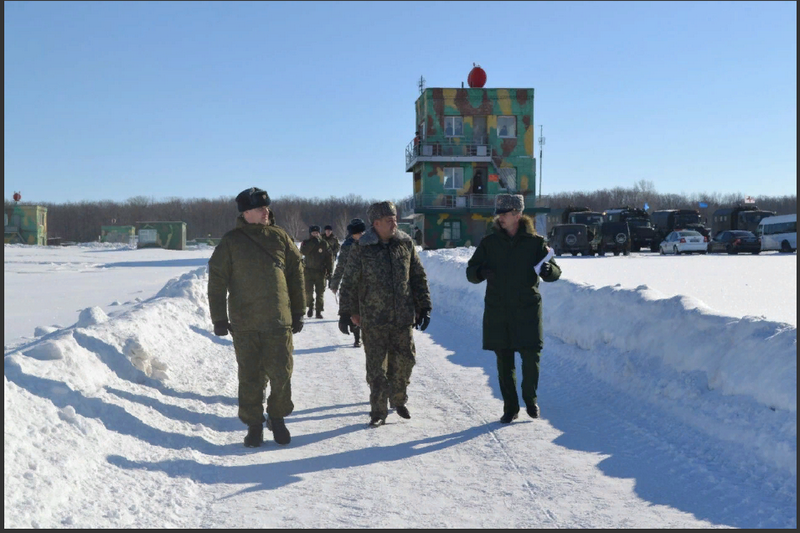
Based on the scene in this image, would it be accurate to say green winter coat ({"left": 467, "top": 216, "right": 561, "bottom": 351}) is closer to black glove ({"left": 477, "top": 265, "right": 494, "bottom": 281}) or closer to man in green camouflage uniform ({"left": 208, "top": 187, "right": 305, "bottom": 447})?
black glove ({"left": 477, "top": 265, "right": 494, "bottom": 281})

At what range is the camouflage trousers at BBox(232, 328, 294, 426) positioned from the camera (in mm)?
5875

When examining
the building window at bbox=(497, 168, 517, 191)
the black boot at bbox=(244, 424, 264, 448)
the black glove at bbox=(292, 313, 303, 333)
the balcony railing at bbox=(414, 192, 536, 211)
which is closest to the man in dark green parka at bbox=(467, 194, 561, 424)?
the black glove at bbox=(292, 313, 303, 333)

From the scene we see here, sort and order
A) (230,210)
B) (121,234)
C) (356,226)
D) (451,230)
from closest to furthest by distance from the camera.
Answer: (356,226)
(451,230)
(121,234)
(230,210)

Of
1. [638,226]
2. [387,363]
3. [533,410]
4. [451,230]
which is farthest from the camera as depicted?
[451,230]

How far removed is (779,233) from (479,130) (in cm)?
2054

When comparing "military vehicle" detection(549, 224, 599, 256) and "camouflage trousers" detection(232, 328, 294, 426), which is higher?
"military vehicle" detection(549, 224, 599, 256)

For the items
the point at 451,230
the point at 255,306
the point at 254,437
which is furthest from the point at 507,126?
the point at 254,437

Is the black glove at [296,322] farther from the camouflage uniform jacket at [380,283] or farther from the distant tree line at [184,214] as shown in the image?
the distant tree line at [184,214]

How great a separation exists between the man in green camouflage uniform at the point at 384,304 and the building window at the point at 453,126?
44.5 m

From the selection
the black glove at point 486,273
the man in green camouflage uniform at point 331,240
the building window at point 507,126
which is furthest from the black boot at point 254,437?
the building window at point 507,126

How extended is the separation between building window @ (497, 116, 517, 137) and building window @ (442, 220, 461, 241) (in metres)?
6.90

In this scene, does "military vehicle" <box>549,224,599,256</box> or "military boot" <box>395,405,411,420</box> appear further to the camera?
"military vehicle" <box>549,224,599,256</box>

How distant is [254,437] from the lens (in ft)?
19.1

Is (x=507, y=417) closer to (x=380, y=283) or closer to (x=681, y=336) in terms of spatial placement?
(x=380, y=283)
